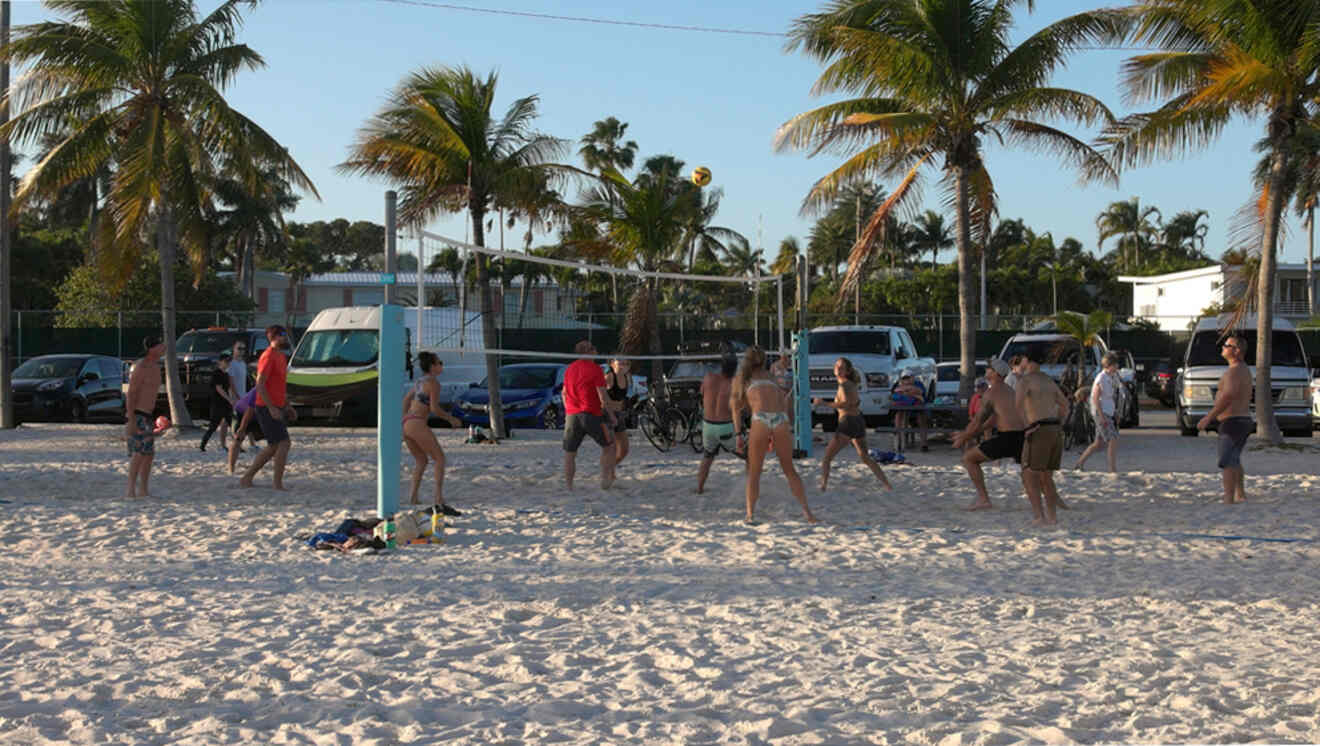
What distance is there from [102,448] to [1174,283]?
4721cm

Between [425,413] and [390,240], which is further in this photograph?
[425,413]

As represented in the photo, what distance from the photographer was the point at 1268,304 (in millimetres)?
17312

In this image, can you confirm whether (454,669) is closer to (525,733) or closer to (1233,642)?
(525,733)

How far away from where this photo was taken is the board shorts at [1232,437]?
1138 centimetres

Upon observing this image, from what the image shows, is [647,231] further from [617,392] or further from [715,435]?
[715,435]

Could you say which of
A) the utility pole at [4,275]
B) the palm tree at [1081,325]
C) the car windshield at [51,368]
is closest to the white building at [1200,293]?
the palm tree at [1081,325]

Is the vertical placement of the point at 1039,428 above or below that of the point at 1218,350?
below

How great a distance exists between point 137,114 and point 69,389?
22.3ft

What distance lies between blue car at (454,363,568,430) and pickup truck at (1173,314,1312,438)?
33.2 ft

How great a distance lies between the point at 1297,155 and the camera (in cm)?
1708

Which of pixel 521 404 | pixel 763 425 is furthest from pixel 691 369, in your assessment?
pixel 763 425

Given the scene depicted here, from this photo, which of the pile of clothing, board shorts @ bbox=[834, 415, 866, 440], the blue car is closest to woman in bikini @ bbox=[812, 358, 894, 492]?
board shorts @ bbox=[834, 415, 866, 440]

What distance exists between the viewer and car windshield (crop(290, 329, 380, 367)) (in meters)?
20.2

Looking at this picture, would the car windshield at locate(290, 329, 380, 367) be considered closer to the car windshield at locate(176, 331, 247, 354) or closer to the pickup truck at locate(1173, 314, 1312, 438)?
the car windshield at locate(176, 331, 247, 354)
